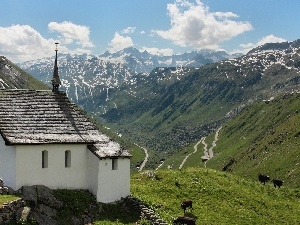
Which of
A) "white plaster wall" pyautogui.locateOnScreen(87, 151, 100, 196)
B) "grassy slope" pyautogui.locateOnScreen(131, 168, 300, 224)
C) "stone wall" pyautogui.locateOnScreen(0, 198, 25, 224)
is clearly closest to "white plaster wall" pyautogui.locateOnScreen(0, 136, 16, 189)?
"stone wall" pyautogui.locateOnScreen(0, 198, 25, 224)

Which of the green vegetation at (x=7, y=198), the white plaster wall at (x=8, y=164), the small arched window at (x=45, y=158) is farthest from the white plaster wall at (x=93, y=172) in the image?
the green vegetation at (x=7, y=198)

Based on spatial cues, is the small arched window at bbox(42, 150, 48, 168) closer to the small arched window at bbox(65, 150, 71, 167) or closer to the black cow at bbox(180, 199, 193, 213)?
the small arched window at bbox(65, 150, 71, 167)

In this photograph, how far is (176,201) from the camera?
46.8 metres

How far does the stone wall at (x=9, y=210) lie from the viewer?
32812mm

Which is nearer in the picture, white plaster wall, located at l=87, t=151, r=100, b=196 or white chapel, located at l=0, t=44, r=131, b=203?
white chapel, located at l=0, t=44, r=131, b=203

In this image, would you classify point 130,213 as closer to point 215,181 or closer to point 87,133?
point 87,133

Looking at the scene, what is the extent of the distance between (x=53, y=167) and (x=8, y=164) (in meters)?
4.04

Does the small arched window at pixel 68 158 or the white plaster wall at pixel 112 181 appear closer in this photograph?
the white plaster wall at pixel 112 181

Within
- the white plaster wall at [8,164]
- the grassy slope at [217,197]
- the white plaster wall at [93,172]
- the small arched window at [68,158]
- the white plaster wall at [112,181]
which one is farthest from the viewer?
the grassy slope at [217,197]

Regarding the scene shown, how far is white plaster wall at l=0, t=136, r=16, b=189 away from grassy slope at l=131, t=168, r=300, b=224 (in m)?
13.2

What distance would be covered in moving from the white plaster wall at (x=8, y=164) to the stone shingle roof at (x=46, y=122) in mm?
1327

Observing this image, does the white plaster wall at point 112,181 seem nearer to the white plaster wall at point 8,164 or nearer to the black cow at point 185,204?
the black cow at point 185,204

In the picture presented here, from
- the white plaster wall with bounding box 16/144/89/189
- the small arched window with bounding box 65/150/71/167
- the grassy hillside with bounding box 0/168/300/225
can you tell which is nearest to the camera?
the white plaster wall with bounding box 16/144/89/189

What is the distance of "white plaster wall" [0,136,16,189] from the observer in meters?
38.4
